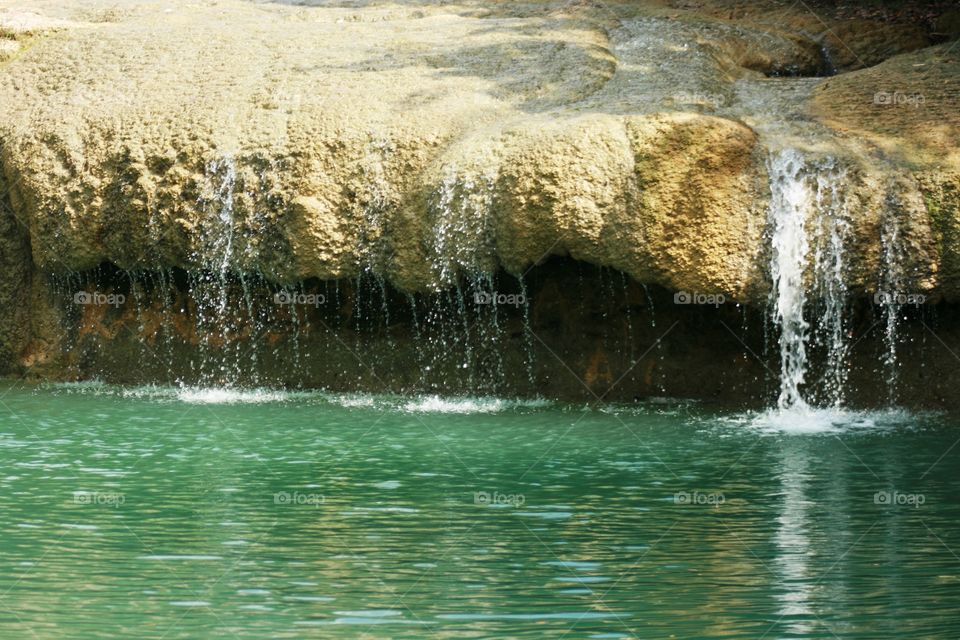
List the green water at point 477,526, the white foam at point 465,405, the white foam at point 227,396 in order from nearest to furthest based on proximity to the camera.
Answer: the green water at point 477,526 < the white foam at point 465,405 < the white foam at point 227,396

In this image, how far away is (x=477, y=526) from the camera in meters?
7.57

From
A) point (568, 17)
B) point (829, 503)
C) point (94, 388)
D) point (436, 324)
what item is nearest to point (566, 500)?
point (829, 503)

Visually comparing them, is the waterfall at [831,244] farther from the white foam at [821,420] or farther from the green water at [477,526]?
the green water at [477,526]

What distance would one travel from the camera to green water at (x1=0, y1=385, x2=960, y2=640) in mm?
5887

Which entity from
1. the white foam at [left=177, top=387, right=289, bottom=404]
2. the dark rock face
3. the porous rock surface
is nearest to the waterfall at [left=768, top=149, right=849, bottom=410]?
the porous rock surface

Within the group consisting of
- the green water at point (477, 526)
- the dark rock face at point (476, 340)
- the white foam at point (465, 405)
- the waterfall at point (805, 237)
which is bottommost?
the green water at point (477, 526)

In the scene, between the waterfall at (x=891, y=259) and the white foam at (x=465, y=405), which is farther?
the white foam at (x=465, y=405)

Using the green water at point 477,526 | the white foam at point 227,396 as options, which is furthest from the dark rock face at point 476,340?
the green water at point 477,526

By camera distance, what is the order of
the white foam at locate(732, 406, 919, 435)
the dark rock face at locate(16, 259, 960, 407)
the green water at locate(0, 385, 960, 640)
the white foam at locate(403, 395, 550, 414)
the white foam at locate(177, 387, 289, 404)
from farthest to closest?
1. the white foam at locate(177, 387, 289, 404)
2. the dark rock face at locate(16, 259, 960, 407)
3. the white foam at locate(403, 395, 550, 414)
4. the white foam at locate(732, 406, 919, 435)
5. the green water at locate(0, 385, 960, 640)

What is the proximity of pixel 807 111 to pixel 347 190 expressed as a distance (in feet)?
15.1

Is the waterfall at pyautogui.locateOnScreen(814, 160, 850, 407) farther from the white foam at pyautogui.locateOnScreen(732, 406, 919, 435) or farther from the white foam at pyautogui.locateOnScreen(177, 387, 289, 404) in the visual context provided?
the white foam at pyautogui.locateOnScreen(177, 387, 289, 404)

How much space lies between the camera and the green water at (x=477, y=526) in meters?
5.89

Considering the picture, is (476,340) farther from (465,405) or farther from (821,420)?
(821,420)

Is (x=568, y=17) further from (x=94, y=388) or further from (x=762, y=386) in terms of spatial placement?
(x=94, y=388)
